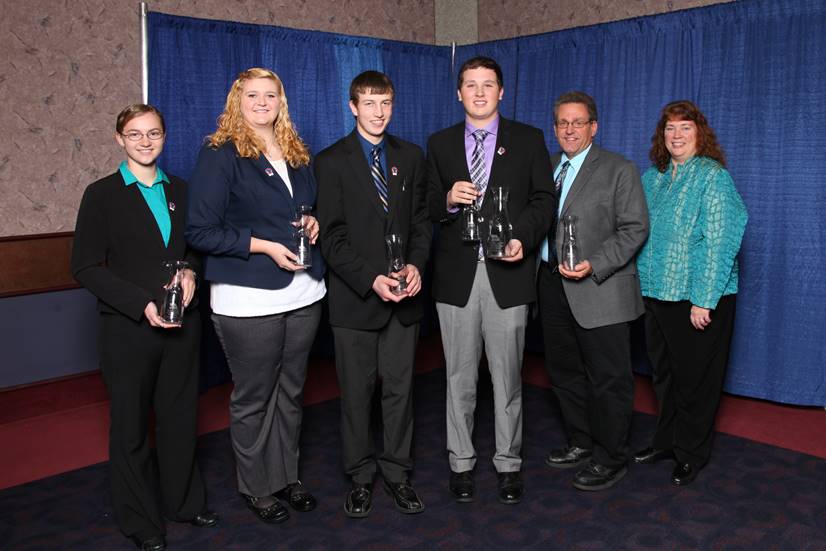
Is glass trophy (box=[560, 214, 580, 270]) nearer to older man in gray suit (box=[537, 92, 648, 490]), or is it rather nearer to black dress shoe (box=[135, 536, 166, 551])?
older man in gray suit (box=[537, 92, 648, 490])

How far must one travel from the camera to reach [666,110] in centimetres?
316

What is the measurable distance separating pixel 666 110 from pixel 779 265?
1390mm

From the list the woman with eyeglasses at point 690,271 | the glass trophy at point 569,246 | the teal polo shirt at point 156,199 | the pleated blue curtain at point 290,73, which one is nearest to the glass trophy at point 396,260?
the glass trophy at point 569,246

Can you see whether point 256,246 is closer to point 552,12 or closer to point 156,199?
point 156,199

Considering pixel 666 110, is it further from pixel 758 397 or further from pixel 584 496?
pixel 758 397

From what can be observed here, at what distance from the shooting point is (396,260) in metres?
2.75

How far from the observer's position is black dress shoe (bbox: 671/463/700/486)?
10.4ft

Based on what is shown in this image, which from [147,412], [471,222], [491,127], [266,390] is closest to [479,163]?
[491,127]

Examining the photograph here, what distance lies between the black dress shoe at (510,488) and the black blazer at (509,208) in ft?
2.33

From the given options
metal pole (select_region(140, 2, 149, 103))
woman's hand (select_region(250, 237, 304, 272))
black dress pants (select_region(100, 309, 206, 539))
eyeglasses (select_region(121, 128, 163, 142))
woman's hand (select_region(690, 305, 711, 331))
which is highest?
metal pole (select_region(140, 2, 149, 103))

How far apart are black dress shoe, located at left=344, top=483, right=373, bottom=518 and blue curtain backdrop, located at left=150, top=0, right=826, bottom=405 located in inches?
81.7

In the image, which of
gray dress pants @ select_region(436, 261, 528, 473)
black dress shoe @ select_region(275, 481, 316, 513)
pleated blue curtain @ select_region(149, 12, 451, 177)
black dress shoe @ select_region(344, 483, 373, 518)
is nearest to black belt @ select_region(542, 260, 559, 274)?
gray dress pants @ select_region(436, 261, 528, 473)

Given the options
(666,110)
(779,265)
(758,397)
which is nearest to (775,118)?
(779,265)

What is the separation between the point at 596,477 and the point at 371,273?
50.6 inches
